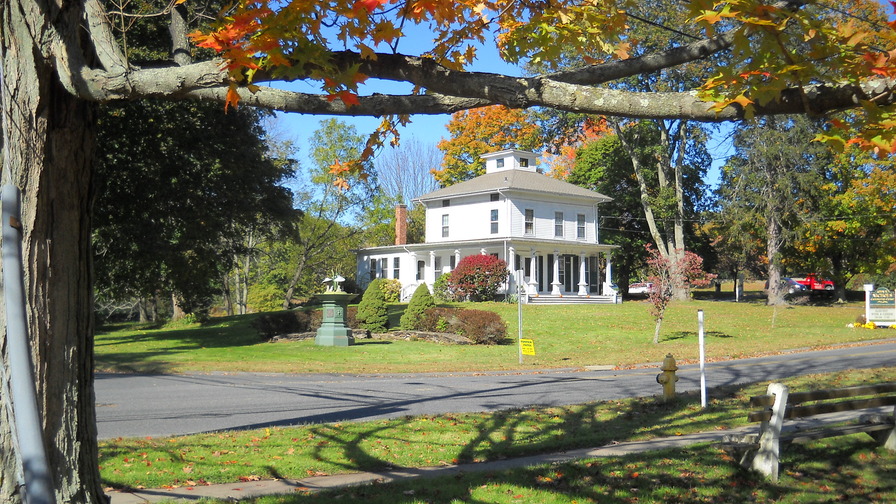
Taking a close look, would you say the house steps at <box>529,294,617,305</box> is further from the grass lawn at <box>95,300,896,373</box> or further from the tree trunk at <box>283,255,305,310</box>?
the tree trunk at <box>283,255,305,310</box>

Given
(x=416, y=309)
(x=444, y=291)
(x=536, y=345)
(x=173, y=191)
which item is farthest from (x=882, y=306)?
(x=173, y=191)

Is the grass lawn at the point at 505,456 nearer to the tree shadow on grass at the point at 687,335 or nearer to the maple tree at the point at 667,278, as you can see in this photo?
the maple tree at the point at 667,278

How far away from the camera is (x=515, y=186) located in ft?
145

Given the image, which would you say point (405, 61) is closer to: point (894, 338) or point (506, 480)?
point (506, 480)

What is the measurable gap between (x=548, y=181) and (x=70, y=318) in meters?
44.8

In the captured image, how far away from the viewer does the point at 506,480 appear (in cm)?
718

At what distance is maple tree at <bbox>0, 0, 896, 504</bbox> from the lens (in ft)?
15.3

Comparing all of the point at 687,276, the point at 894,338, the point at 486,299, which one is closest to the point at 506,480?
the point at 687,276

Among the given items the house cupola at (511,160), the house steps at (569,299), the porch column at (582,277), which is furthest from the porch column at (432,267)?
the porch column at (582,277)

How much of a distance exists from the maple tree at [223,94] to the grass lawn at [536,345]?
14.5 meters

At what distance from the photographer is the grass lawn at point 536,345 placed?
68.9 ft

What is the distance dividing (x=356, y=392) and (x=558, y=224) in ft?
110

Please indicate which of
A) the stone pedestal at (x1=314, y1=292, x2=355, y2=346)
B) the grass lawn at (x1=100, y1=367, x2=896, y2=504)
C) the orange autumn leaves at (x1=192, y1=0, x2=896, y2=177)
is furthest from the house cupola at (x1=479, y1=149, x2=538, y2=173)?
the orange autumn leaves at (x1=192, y1=0, x2=896, y2=177)

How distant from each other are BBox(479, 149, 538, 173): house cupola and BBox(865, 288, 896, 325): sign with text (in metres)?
22.1
